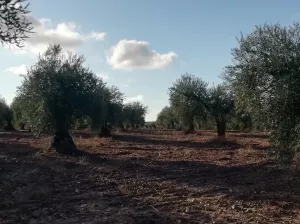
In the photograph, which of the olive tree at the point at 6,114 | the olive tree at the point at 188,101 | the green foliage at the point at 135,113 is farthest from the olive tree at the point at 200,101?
the green foliage at the point at 135,113

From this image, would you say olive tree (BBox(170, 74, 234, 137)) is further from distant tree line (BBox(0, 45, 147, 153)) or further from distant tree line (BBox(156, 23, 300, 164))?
distant tree line (BBox(156, 23, 300, 164))

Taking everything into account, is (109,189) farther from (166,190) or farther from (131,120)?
(131,120)

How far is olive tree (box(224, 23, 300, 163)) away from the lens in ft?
41.7

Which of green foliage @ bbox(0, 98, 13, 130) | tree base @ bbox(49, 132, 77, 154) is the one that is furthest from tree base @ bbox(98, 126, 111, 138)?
tree base @ bbox(49, 132, 77, 154)

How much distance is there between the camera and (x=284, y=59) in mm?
13539

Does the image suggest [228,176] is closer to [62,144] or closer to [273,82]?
[273,82]

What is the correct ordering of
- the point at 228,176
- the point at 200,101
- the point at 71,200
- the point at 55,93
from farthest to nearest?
the point at 200,101 → the point at 55,93 → the point at 228,176 → the point at 71,200

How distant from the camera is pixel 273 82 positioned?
1338 centimetres

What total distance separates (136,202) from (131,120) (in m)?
72.8

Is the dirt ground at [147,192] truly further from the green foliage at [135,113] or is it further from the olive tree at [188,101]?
the green foliage at [135,113]

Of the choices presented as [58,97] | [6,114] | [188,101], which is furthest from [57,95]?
[6,114]

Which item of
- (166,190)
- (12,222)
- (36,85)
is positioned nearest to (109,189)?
(166,190)

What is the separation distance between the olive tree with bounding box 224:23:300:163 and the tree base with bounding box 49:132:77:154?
13.2m

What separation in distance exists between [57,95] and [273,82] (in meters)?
14.8
